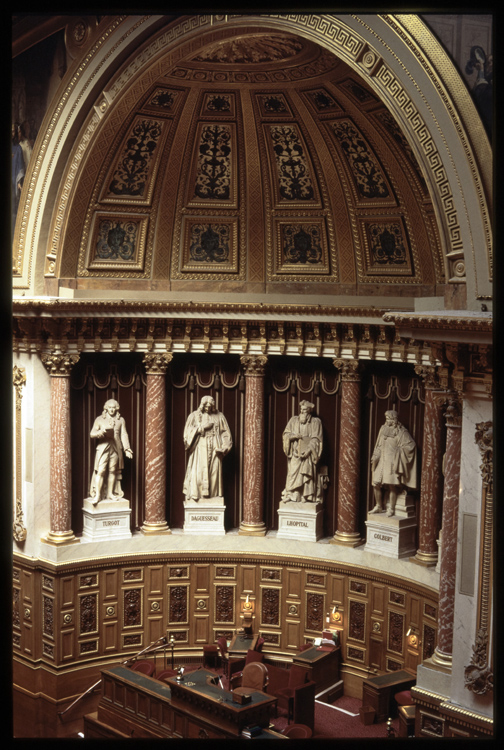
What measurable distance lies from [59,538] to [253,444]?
4.38 metres

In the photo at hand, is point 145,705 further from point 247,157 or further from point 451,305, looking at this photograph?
point 247,157

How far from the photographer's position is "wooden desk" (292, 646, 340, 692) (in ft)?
53.9

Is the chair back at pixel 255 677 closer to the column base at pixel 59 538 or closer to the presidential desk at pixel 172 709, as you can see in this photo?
the presidential desk at pixel 172 709

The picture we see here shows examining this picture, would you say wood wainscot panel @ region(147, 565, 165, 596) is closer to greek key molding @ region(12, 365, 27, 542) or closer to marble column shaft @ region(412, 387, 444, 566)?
greek key molding @ region(12, 365, 27, 542)

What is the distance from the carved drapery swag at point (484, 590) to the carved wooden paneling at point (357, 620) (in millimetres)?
6376

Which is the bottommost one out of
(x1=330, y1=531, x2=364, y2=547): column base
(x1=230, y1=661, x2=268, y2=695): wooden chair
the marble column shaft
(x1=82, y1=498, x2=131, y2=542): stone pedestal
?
(x1=230, y1=661, x2=268, y2=695): wooden chair

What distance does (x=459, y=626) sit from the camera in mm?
11227

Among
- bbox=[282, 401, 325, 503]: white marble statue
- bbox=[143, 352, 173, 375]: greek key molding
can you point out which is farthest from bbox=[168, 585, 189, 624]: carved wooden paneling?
bbox=[143, 352, 173, 375]: greek key molding

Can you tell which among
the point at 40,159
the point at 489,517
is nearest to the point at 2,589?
the point at 489,517

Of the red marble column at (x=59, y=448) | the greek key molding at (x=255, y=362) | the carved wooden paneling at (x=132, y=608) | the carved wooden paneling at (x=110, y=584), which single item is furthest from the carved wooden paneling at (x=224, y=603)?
the greek key molding at (x=255, y=362)

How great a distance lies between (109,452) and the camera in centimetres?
1802

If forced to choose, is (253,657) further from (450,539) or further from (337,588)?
(450,539)

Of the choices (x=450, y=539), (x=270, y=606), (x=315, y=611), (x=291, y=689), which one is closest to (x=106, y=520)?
(x=270, y=606)

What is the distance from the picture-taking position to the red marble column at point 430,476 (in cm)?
1616
